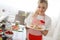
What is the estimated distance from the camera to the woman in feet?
3.24

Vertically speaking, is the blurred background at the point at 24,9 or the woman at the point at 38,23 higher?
the blurred background at the point at 24,9

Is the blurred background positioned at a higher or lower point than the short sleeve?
higher

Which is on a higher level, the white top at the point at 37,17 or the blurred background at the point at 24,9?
the blurred background at the point at 24,9

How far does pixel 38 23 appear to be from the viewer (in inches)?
39.1

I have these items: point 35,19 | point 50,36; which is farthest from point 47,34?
point 35,19

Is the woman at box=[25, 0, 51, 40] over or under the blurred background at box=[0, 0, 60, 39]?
under

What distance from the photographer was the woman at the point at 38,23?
987mm

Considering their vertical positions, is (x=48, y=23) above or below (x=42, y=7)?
below

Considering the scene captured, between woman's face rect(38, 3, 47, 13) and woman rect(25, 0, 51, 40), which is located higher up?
woman's face rect(38, 3, 47, 13)

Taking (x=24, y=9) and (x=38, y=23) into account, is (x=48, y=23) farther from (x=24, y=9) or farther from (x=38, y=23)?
(x=24, y=9)

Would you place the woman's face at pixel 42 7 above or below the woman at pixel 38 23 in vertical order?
above

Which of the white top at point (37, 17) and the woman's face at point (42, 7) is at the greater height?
the woman's face at point (42, 7)

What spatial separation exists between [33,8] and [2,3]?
9.1 inches

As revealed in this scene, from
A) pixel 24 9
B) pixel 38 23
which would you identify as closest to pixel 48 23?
pixel 38 23
